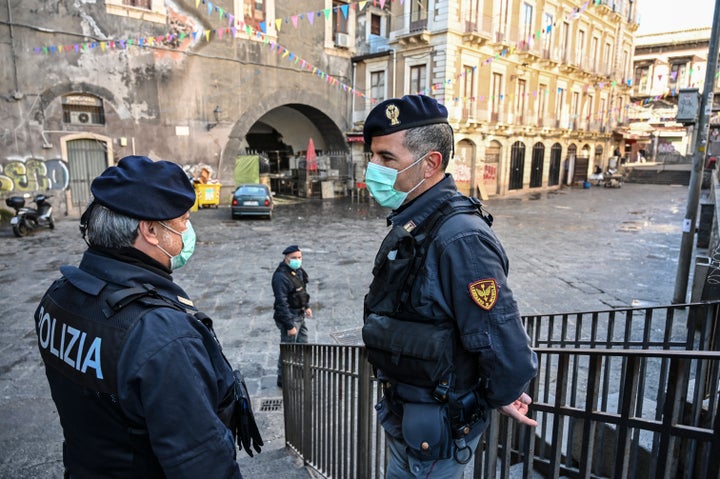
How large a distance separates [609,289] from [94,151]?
1684 centimetres

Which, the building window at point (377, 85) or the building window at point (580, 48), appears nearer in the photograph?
the building window at point (377, 85)

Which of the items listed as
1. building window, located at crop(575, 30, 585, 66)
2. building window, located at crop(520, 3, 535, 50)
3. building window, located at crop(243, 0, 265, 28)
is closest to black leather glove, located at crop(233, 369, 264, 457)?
building window, located at crop(243, 0, 265, 28)

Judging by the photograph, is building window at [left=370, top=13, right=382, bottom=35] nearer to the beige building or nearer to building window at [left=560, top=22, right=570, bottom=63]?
building window at [left=560, top=22, right=570, bottom=63]

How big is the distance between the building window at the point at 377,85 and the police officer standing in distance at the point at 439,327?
22.0m

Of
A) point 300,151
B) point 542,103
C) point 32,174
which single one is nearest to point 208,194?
point 32,174

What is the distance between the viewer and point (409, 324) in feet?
5.59

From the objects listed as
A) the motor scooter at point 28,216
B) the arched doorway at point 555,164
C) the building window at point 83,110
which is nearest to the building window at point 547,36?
the arched doorway at point 555,164

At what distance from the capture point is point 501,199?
23609 millimetres

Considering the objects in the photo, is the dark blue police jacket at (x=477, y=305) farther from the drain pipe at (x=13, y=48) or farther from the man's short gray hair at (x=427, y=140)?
the drain pipe at (x=13, y=48)

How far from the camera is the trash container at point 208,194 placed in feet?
59.8

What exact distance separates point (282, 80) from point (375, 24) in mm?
6394

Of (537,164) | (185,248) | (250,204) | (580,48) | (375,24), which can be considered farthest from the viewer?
(580,48)

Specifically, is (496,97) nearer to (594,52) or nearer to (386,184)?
(594,52)

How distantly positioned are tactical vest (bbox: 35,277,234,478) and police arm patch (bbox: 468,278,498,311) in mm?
898
